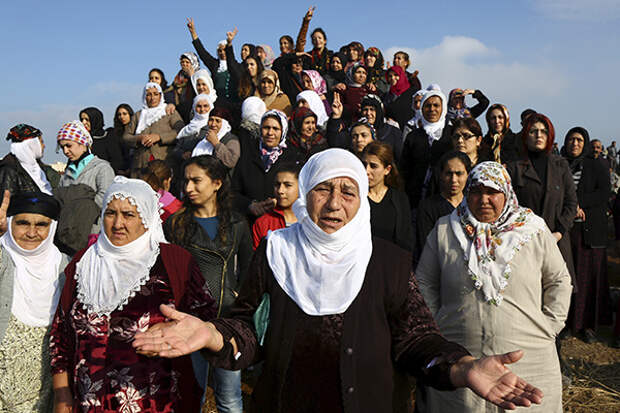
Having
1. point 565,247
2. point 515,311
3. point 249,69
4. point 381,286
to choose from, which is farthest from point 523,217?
point 249,69

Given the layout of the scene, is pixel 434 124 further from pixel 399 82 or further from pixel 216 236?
pixel 216 236

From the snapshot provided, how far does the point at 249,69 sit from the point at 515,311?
6.09 m

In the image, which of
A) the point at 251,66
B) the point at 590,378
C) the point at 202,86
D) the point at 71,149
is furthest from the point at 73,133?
the point at 590,378

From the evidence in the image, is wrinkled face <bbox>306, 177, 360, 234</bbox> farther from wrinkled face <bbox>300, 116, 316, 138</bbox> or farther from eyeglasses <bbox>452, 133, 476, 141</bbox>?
wrinkled face <bbox>300, 116, 316, 138</bbox>

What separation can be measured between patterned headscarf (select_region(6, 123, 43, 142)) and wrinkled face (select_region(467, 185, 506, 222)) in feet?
15.2

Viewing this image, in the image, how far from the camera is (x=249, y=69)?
26.0 ft

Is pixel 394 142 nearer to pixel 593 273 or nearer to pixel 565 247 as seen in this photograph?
pixel 565 247

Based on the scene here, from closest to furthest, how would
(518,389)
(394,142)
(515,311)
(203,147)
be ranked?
(518,389) < (515,311) < (203,147) < (394,142)

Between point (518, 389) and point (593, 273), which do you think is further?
point (593, 273)

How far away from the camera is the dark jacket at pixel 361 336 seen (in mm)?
1985

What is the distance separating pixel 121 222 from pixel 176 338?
125 centimetres

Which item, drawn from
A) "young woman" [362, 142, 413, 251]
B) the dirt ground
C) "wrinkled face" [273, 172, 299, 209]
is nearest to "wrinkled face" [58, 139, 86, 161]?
"wrinkled face" [273, 172, 299, 209]

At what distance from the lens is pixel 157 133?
7.12 m

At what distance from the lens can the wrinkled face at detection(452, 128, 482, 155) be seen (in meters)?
5.25
